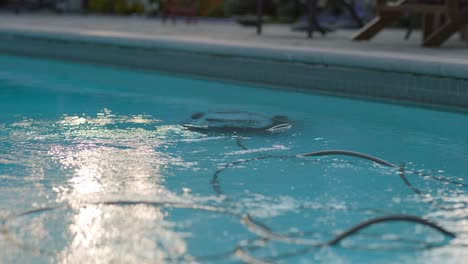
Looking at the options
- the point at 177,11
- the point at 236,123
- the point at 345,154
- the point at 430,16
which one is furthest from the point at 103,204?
the point at 177,11

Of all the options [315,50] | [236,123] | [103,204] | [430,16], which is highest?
[430,16]

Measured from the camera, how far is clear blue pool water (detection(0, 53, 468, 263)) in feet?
6.15

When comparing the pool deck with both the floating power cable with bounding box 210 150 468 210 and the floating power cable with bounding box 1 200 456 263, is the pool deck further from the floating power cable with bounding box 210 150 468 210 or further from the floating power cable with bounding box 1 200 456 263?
the floating power cable with bounding box 1 200 456 263

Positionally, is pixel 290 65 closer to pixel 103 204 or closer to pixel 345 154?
pixel 345 154

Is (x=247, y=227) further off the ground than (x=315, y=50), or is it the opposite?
(x=315, y=50)

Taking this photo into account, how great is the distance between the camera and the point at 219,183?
2.48 metres

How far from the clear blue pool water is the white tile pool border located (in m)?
0.10

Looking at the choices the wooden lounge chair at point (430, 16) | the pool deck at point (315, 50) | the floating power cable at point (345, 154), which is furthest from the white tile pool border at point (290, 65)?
the floating power cable at point (345, 154)

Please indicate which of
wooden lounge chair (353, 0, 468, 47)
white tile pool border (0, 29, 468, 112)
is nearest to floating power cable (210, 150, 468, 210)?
white tile pool border (0, 29, 468, 112)

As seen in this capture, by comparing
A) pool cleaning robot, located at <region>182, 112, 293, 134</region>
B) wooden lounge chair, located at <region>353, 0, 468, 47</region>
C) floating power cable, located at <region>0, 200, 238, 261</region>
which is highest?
wooden lounge chair, located at <region>353, 0, 468, 47</region>

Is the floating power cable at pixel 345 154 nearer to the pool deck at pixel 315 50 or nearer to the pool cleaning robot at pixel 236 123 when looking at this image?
the pool cleaning robot at pixel 236 123

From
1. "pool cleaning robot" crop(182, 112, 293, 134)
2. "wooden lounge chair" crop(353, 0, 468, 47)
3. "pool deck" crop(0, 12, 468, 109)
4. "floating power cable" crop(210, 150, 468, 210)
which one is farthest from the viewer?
"wooden lounge chair" crop(353, 0, 468, 47)

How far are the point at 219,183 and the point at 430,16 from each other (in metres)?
3.46

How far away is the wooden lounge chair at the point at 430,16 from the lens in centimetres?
485
